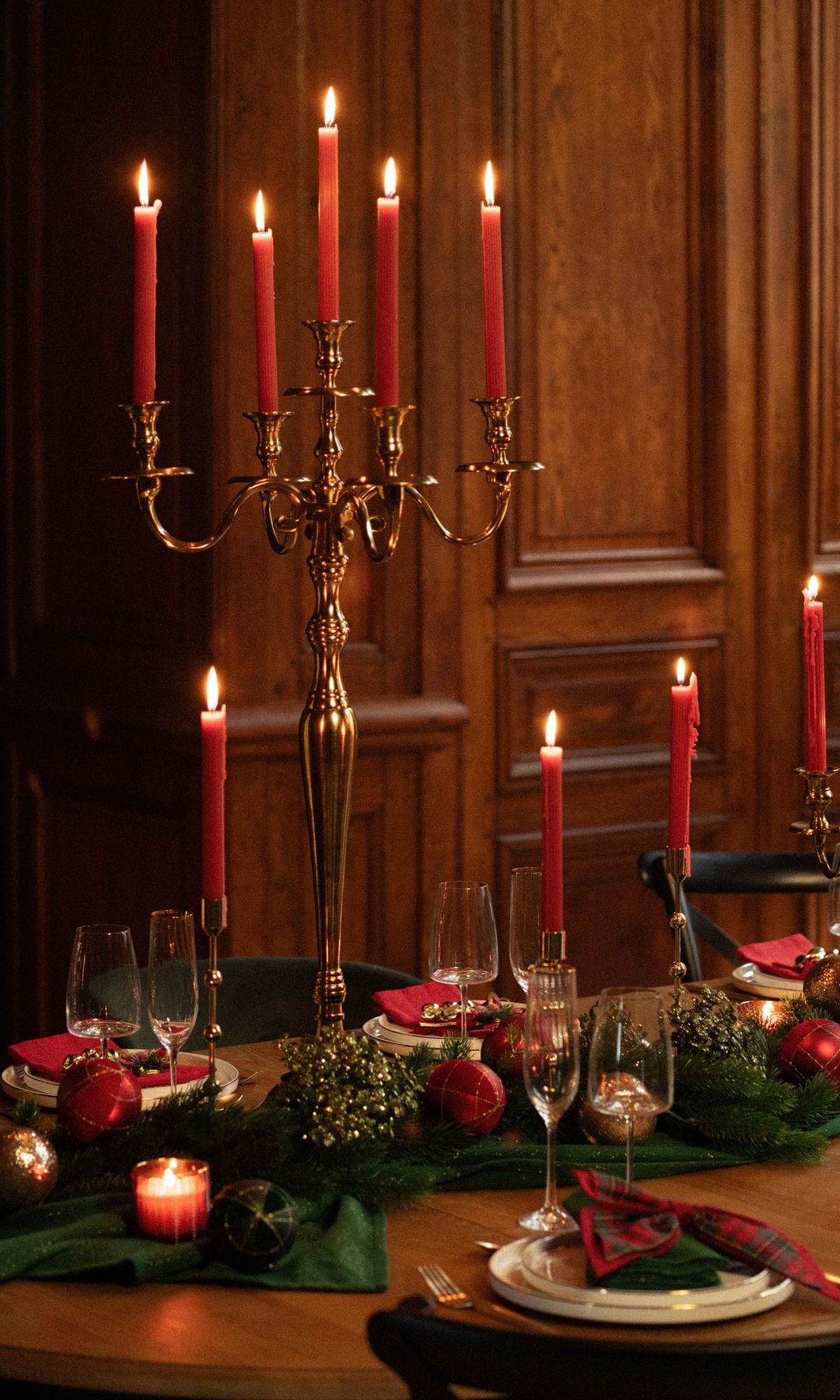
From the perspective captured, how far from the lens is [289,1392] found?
119 centimetres

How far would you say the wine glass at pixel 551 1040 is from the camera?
138 centimetres

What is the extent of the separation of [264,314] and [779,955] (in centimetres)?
111

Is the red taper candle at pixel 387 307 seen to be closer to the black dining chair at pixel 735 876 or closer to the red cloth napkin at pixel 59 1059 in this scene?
the red cloth napkin at pixel 59 1059

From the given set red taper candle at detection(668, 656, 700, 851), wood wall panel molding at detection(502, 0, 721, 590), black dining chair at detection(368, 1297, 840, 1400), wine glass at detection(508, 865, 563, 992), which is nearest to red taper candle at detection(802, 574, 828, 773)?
red taper candle at detection(668, 656, 700, 851)

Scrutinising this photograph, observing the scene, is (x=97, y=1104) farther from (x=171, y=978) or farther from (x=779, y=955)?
(x=779, y=955)

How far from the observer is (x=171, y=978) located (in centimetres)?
163

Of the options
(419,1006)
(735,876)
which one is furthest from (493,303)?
(735,876)

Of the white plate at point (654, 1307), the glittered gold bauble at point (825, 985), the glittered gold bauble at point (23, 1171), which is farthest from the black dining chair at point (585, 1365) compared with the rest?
the glittered gold bauble at point (825, 985)

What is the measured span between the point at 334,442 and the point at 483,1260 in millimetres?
715

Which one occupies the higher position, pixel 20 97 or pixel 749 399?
pixel 20 97

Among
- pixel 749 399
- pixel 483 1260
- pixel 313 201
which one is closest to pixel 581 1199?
pixel 483 1260

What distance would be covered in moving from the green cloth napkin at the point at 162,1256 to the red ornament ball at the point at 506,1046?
318 millimetres

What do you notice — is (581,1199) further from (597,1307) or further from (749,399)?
(749,399)

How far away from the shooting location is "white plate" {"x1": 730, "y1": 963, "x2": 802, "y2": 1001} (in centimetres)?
222
